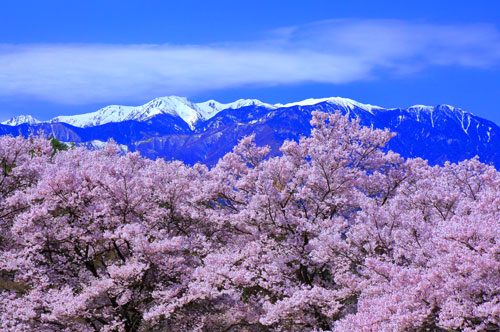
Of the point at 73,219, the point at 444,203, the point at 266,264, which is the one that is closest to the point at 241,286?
the point at 266,264

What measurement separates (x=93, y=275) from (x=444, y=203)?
14144mm

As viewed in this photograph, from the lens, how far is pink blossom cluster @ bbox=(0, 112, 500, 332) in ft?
52.7

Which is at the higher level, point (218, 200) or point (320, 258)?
point (218, 200)

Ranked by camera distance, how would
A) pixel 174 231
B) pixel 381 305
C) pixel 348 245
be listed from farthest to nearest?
pixel 174 231 → pixel 348 245 → pixel 381 305

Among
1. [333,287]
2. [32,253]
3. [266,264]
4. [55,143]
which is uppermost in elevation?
[55,143]

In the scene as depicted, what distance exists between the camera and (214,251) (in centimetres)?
2150

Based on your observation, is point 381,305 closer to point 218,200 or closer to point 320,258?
point 320,258

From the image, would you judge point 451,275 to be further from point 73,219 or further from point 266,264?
point 73,219

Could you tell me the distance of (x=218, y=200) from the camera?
2447cm

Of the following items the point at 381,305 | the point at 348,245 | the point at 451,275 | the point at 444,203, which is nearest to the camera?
the point at 451,275

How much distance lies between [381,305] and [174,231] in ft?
37.5

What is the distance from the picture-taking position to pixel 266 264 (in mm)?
19922

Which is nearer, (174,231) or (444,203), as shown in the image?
(444,203)

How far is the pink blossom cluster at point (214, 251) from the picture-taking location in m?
16.1
